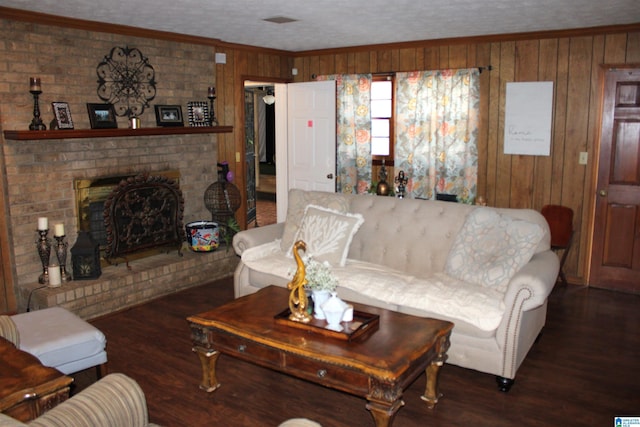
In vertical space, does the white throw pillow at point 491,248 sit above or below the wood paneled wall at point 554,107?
below

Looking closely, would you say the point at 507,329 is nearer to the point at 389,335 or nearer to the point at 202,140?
the point at 389,335

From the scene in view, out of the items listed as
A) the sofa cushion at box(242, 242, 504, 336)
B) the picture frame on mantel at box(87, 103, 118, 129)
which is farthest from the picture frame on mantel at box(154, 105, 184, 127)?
the sofa cushion at box(242, 242, 504, 336)

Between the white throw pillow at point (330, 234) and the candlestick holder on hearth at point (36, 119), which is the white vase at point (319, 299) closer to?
the white throw pillow at point (330, 234)

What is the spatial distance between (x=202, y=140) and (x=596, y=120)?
3.85 m

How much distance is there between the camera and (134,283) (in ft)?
16.3

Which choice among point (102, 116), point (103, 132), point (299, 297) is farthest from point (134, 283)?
point (299, 297)

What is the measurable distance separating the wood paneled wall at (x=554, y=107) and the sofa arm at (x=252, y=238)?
8.02 feet

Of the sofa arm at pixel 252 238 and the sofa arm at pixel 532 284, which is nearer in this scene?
the sofa arm at pixel 532 284

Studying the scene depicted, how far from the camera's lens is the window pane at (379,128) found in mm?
6695

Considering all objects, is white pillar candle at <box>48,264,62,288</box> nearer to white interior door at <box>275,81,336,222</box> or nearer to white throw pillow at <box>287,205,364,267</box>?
white throw pillow at <box>287,205,364,267</box>

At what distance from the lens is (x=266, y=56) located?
6.80m

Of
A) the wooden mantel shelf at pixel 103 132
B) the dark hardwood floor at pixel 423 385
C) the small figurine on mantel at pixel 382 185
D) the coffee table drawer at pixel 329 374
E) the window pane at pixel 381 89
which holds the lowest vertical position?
the dark hardwood floor at pixel 423 385

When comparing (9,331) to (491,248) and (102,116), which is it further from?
(491,248)

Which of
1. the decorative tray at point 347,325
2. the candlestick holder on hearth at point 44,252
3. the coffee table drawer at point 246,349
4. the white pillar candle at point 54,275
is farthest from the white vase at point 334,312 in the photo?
the candlestick holder on hearth at point 44,252
